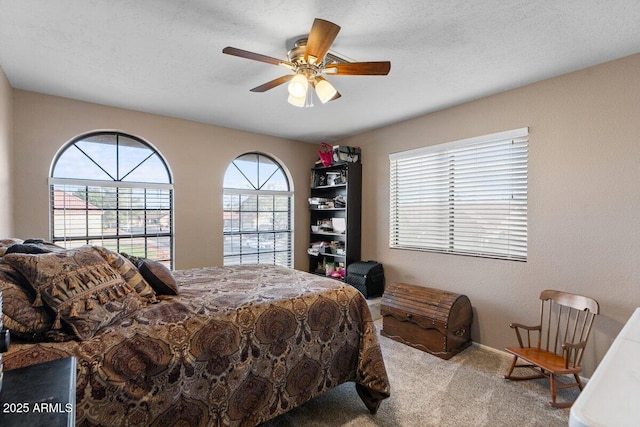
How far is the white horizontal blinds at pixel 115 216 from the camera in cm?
305

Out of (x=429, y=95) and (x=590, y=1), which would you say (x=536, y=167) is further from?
(x=590, y=1)

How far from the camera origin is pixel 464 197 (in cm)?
315

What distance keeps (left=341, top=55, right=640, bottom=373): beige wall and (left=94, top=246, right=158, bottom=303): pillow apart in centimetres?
286

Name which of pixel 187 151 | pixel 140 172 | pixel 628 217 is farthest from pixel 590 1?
pixel 140 172

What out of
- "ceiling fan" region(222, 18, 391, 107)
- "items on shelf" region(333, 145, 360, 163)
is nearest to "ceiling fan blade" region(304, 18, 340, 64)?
"ceiling fan" region(222, 18, 391, 107)

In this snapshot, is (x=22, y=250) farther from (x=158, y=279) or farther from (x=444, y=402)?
(x=444, y=402)

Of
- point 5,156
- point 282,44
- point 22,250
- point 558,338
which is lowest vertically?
point 558,338

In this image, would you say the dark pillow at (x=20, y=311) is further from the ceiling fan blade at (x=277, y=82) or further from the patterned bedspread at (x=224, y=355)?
the ceiling fan blade at (x=277, y=82)

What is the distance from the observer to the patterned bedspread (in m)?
1.26

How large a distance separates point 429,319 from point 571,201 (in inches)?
61.5

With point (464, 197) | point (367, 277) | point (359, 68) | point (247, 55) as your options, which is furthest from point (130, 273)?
point (464, 197)

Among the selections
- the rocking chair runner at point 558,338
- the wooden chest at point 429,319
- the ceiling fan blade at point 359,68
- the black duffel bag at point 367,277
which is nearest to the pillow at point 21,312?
the ceiling fan blade at point 359,68

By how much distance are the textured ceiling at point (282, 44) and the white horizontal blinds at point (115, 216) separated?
947 millimetres

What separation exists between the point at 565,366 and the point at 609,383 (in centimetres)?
179
